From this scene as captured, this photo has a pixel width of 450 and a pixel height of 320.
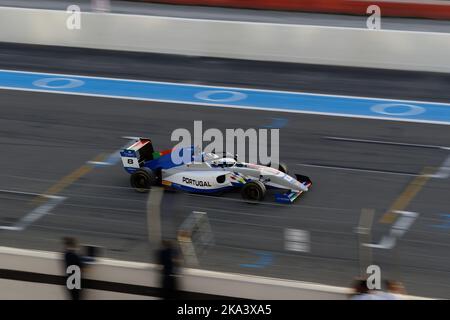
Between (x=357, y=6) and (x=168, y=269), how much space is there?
16180 millimetres

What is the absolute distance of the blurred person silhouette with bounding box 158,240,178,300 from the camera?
391 inches

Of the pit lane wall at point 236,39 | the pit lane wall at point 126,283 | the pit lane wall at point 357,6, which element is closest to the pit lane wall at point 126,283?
the pit lane wall at point 126,283

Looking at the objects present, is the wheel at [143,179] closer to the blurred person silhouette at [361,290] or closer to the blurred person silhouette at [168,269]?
the blurred person silhouette at [168,269]

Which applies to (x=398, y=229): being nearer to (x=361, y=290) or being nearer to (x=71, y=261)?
(x=361, y=290)

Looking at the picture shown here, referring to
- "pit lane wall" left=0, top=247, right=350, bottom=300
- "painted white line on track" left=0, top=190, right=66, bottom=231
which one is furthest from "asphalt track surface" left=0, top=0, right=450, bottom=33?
"pit lane wall" left=0, top=247, right=350, bottom=300

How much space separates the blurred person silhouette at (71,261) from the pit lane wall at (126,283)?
9 centimetres

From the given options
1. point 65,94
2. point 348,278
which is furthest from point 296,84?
point 348,278

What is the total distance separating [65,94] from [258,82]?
406cm

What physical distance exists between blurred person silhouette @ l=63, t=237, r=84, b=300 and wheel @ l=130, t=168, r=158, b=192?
4.26 metres

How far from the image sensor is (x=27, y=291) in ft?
35.3

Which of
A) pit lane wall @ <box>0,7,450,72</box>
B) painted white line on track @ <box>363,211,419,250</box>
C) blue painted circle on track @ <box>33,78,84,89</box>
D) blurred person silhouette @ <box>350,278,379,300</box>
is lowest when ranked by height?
painted white line on track @ <box>363,211,419,250</box>

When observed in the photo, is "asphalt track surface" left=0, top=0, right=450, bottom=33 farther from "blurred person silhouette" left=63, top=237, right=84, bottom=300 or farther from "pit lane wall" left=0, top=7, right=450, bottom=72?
"blurred person silhouette" left=63, top=237, right=84, bottom=300

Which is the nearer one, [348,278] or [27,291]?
[27,291]
